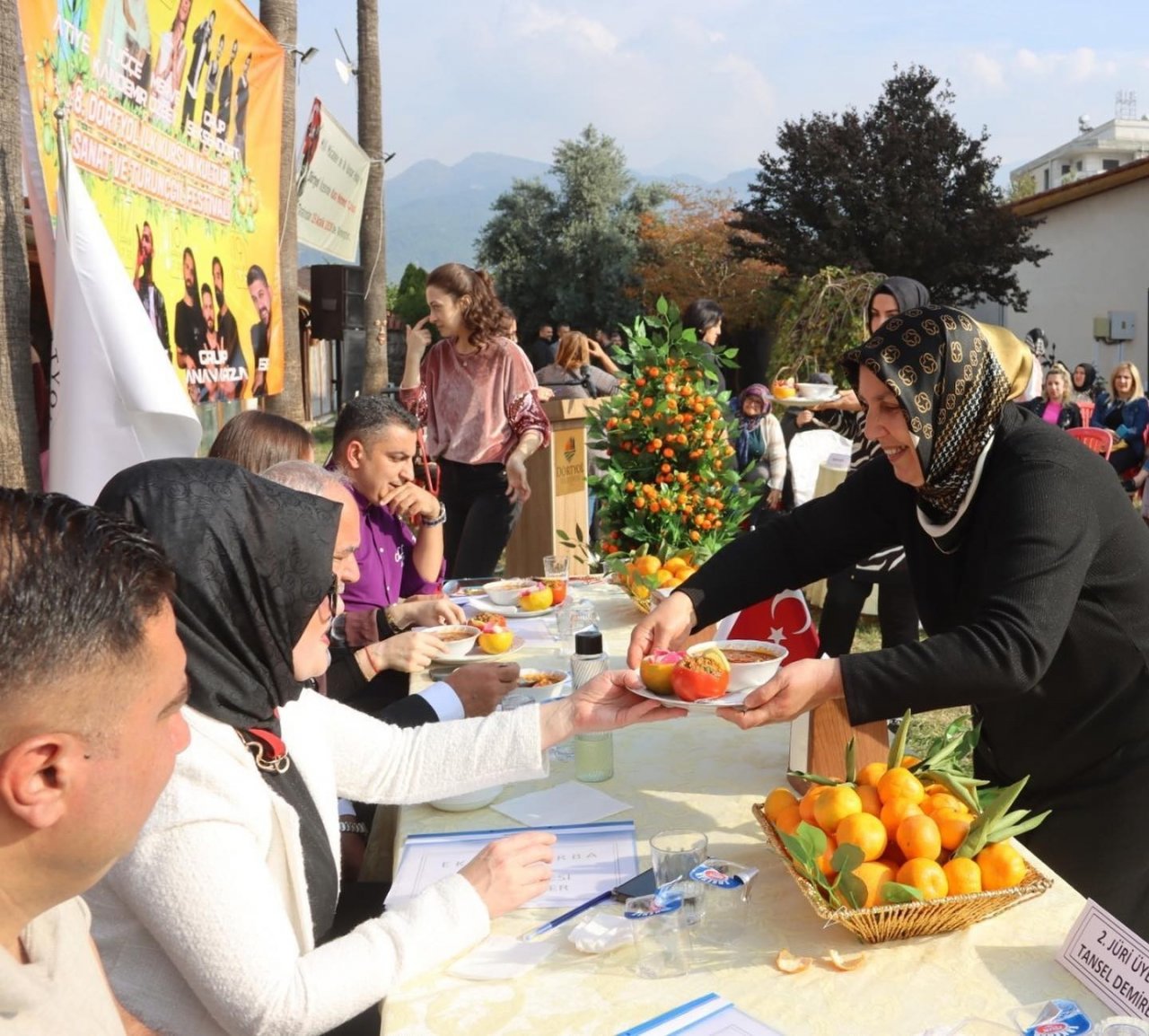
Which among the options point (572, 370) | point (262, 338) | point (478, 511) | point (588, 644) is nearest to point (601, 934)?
point (588, 644)

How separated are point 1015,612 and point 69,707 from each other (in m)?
1.51

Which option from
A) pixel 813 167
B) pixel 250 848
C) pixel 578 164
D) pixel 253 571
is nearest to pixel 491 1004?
pixel 250 848

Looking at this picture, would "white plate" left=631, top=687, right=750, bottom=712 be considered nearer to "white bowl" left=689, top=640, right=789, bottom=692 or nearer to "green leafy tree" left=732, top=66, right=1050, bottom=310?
"white bowl" left=689, top=640, right=789, bottom=692

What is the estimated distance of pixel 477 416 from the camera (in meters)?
5.62

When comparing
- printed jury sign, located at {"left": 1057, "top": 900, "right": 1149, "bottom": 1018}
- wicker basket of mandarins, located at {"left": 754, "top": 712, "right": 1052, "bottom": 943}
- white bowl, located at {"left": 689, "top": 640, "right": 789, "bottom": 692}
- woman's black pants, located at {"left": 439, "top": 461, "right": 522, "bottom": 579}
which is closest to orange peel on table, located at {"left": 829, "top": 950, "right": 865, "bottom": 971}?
wicker basket of mandarins, located at {"left": 754, "top": 712, "right": 1052, "bottom": 943}

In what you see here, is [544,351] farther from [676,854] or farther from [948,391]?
[676,854]

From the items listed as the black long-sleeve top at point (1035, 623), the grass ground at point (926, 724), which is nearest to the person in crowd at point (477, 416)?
the grass ground at point (926, 724)

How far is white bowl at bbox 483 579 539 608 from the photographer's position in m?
3.97

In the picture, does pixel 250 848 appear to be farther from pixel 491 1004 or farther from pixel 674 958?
pixel 674 958

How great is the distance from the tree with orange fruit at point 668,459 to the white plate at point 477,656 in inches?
22.2

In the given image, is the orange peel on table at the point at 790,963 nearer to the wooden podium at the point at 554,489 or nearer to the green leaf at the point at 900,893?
the green leaf at the point at 900,893

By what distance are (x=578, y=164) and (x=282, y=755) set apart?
35341mm

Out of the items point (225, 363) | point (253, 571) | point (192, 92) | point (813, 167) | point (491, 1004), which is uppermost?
point (813, 167)

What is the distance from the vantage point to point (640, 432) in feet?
12.8
